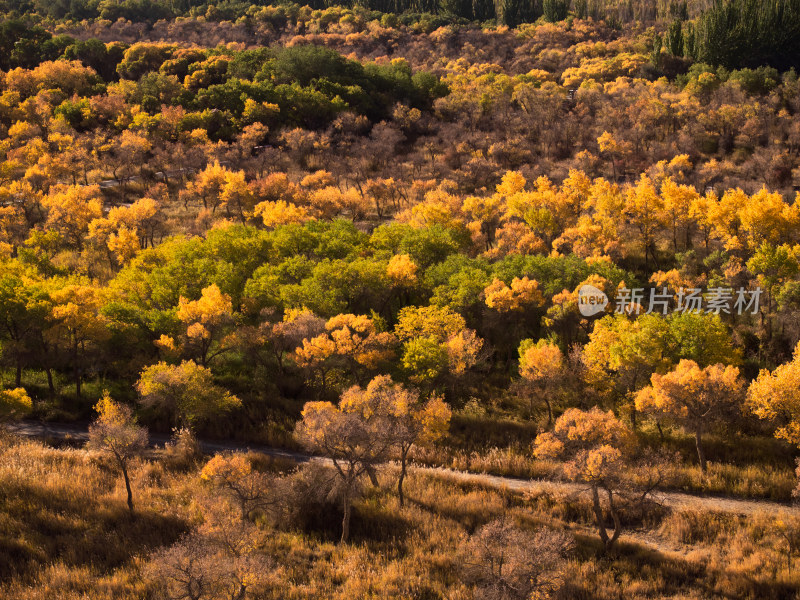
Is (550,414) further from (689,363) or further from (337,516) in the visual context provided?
(337,516)

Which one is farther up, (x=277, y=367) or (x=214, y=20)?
→ (x=214, y=20)

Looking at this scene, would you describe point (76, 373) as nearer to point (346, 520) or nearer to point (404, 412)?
point (346, 520)

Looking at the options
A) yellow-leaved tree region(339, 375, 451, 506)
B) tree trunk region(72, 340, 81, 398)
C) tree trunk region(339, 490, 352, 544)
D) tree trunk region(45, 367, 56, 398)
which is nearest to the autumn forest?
tree trunk region(339, 490, 352, 544)

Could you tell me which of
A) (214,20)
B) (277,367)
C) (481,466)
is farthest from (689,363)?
(214,20)

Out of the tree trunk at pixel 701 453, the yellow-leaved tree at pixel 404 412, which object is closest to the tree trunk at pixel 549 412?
the tree trunk at pixel 701 453

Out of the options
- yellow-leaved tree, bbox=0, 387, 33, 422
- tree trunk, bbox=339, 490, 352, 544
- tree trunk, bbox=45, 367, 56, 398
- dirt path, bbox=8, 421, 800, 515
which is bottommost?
dirt path, bbox=8, 421, 800, 515

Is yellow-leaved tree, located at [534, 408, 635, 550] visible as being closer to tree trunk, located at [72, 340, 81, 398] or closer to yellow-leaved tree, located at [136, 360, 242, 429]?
yellow-leaved tree, located at [136, 360, 242, 429]
